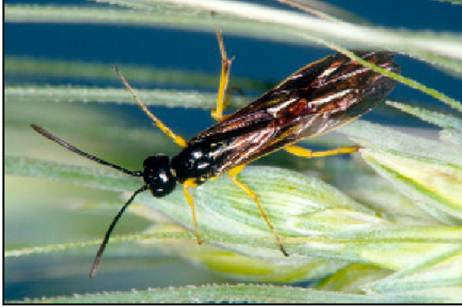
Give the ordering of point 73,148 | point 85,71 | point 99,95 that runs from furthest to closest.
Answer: point 73,148 < point 85,71 < point 99,95

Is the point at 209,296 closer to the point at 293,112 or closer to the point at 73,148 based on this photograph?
the point at 73,148

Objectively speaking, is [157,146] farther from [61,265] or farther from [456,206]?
[456,206]

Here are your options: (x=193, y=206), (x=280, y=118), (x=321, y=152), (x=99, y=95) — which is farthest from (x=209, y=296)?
(x=280, y=118)

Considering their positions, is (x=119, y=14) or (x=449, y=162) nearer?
(x=119, y=14)

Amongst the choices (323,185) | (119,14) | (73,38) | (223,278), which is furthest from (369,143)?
(73,38)

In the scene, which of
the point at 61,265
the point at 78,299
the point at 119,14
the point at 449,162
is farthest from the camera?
the point at 61,265

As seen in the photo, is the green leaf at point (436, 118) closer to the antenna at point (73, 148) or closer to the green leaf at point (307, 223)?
the green leaf at point (307, 223)

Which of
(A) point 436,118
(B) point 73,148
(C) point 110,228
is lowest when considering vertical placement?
(C) point 110,228
